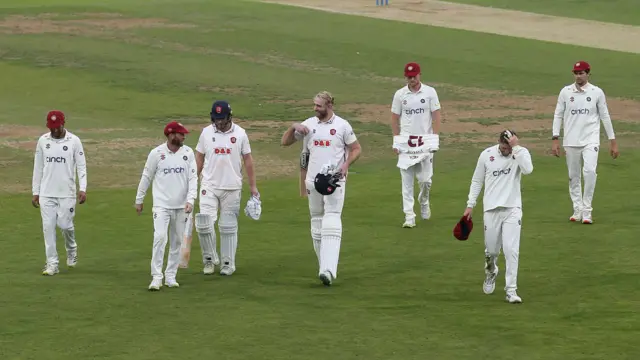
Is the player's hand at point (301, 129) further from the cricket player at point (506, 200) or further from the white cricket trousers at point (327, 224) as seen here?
the cricket player at point (506, 200)

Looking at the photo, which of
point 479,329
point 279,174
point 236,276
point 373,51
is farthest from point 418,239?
point 373,51

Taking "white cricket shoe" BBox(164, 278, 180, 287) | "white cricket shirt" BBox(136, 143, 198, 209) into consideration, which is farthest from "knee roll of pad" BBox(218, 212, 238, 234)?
"white cricket shoe" BBox(164, 278, 180, 287)

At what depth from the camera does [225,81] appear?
119ft

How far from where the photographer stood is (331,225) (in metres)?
16.0

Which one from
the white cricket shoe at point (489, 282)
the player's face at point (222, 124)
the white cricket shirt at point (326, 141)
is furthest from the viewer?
the player's face at point (222, 124)

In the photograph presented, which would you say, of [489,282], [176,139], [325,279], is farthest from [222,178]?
[489,282]

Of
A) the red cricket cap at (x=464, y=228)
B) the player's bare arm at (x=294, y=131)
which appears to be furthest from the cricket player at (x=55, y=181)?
the red cricket cap at (x=464, y=228)

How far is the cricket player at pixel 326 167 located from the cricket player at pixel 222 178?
0.80m

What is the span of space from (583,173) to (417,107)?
2.81 metres

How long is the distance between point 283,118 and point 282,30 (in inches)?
525

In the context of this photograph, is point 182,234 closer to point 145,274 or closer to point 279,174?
point 145,274

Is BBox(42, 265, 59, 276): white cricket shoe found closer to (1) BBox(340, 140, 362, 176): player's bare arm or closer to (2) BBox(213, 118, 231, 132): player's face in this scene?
(2) BBox(213, 118, 231, 132): player's face

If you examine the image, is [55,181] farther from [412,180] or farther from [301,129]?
[412,180]

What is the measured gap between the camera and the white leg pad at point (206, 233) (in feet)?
54.4
